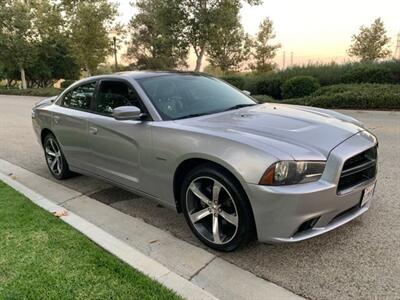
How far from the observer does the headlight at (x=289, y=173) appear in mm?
2807

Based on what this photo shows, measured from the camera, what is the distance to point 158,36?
27281mm

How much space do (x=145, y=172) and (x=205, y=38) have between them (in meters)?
18.2

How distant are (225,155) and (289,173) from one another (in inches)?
20.3

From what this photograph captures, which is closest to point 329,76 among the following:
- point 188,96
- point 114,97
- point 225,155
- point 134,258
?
point 188,96

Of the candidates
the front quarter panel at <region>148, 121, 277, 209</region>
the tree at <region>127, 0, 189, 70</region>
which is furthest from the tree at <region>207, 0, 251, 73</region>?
the front quarter panel at <region>148, 121, 277, 209</region>

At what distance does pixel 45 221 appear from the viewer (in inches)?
154

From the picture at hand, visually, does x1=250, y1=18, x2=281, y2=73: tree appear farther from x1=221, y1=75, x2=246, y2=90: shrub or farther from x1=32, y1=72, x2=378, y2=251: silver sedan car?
x1=32, y1=72, x2=378, y2=251: silver sedan car

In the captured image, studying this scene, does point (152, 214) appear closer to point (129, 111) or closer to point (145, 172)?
point (145, 172)

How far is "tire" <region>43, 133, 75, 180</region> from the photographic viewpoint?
551cm

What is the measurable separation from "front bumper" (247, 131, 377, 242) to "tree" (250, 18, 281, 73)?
29681 mm

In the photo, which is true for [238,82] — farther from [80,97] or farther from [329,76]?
[80,97]

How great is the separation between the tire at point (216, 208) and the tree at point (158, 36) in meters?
18.5

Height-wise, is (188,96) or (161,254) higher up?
(188,96)

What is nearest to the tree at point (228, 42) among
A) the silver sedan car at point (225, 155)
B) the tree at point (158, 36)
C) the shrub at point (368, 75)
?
the tree at point (158, 36)
